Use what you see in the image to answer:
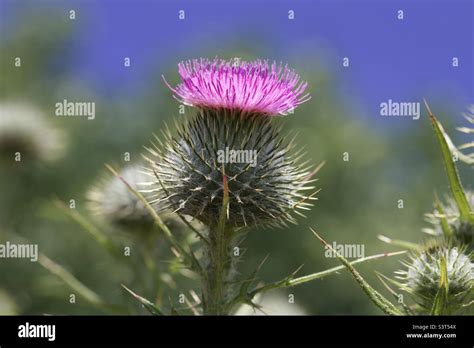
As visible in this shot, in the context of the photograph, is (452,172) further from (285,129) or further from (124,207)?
(285,129)

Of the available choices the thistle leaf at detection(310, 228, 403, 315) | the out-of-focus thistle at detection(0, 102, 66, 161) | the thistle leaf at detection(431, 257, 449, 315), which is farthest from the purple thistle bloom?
the out-of-focus thistle at detection(0, 102, 66, 161)

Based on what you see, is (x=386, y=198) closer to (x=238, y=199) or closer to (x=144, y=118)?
(x=144, y=118)

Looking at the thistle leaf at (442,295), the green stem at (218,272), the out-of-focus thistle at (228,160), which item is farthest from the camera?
the out-of-focus thistle at (228,160)

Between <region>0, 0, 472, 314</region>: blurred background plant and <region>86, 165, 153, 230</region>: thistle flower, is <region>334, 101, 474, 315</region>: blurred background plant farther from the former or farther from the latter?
<region>0, 0, 472, 314</region>: blurred background plant

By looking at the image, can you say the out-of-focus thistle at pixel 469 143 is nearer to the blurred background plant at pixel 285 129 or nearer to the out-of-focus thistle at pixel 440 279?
the out-of-focus thistle at pixel 440 279

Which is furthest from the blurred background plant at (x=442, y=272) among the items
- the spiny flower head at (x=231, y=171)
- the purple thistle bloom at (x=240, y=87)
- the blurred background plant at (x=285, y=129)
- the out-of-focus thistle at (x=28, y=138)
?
the blurred background plant at (x=285, y=129)

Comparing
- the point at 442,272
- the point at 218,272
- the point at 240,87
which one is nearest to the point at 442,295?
the point at 442,272

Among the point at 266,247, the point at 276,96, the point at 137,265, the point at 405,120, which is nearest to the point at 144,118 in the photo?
the point at 266,247
